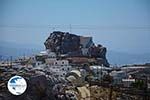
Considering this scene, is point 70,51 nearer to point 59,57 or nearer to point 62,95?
point 59,57

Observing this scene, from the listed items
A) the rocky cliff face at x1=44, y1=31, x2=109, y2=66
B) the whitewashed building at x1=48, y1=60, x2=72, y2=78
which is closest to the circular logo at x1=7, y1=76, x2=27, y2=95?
the whitewashed building at x1=48, y1=60, x2=72, y2=78

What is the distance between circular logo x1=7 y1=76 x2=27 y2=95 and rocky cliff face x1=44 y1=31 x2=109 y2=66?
39 cm

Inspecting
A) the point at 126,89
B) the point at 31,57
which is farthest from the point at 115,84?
the point at 31,57

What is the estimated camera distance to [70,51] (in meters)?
4.08

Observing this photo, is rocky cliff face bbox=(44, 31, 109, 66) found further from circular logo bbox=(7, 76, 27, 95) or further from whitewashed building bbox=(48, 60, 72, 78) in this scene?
circular logo bbox=(7, 76, 27, 95)

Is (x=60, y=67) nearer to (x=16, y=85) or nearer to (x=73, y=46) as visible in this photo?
(x=73, y=46)

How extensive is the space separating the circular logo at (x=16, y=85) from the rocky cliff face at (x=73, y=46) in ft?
1.26

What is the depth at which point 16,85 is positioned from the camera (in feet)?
12.9

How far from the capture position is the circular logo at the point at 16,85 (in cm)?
392

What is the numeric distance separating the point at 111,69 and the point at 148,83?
0.33m

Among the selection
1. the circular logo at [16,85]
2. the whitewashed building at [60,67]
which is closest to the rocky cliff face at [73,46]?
the whitewashed building at [60,67]

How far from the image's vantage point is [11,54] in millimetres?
4098

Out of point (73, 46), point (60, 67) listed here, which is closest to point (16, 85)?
point (60, 67)

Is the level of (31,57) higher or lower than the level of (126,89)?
higher
